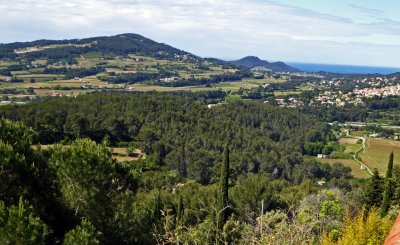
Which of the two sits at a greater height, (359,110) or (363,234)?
(363,234)

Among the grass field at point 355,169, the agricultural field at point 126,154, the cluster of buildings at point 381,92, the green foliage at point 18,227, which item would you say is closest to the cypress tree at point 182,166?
the agricultural field at point 126,154

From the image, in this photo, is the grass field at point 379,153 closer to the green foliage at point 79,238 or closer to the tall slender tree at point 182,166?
the tall slender tree at point 182,166

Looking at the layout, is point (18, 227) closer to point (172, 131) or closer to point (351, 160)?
point (172, 131)

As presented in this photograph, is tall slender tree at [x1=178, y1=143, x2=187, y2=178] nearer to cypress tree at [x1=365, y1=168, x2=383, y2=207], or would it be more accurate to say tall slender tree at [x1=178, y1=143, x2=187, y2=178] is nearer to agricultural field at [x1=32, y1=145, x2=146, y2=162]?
agricultural field at [x1=32, y1=145, x2=146, y2=162]

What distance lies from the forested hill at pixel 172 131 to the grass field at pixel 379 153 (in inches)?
397

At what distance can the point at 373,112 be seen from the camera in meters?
111

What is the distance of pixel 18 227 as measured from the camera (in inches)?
359

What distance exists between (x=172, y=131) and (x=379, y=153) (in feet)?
109

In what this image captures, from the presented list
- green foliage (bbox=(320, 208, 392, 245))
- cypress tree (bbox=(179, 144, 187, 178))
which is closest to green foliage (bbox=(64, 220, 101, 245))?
green foliage (bbox=(320, 208, 392, 245))

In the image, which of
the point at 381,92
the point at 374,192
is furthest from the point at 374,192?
the point at 381,92

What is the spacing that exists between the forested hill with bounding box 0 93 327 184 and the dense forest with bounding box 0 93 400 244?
0.20 meters

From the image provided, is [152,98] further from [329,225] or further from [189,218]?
[329,225]

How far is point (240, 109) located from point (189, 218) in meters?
67.4

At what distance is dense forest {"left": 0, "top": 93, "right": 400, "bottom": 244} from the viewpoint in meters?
10.1
